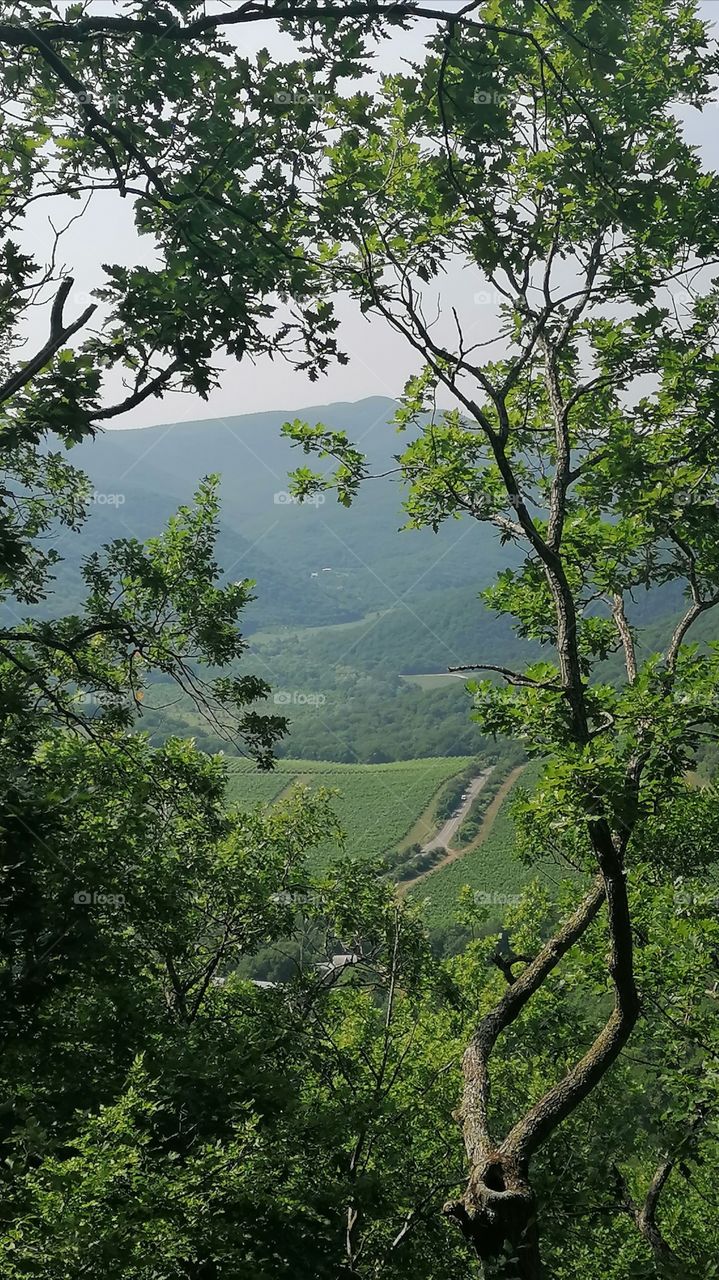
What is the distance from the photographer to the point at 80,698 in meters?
9.04

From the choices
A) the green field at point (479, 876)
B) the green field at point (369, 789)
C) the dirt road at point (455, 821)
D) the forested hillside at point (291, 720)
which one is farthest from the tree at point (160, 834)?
the dirt road at point (455, 821)

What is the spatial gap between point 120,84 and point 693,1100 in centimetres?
838

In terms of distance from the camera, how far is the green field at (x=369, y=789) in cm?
12050

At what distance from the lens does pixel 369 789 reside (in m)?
148

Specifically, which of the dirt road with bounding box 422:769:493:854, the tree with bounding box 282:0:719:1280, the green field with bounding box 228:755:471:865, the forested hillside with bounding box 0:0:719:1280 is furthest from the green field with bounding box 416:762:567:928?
the tree with bounding box 282:0:719:1280

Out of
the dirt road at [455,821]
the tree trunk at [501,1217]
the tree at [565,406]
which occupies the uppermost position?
the tree at [565,406]

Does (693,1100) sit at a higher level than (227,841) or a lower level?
lower

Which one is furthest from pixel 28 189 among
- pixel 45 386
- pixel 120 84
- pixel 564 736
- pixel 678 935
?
pixel 678 935

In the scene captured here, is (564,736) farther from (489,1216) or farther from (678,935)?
(678,935)

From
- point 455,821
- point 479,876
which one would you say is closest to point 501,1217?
point 479,876

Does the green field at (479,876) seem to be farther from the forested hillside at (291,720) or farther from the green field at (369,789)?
the forested hillside at (291,720)

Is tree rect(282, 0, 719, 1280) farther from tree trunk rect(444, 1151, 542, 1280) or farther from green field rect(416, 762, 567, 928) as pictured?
green field rect(416, 762, 567, 928)

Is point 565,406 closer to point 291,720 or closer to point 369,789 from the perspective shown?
point 291,720

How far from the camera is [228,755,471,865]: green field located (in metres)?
120
